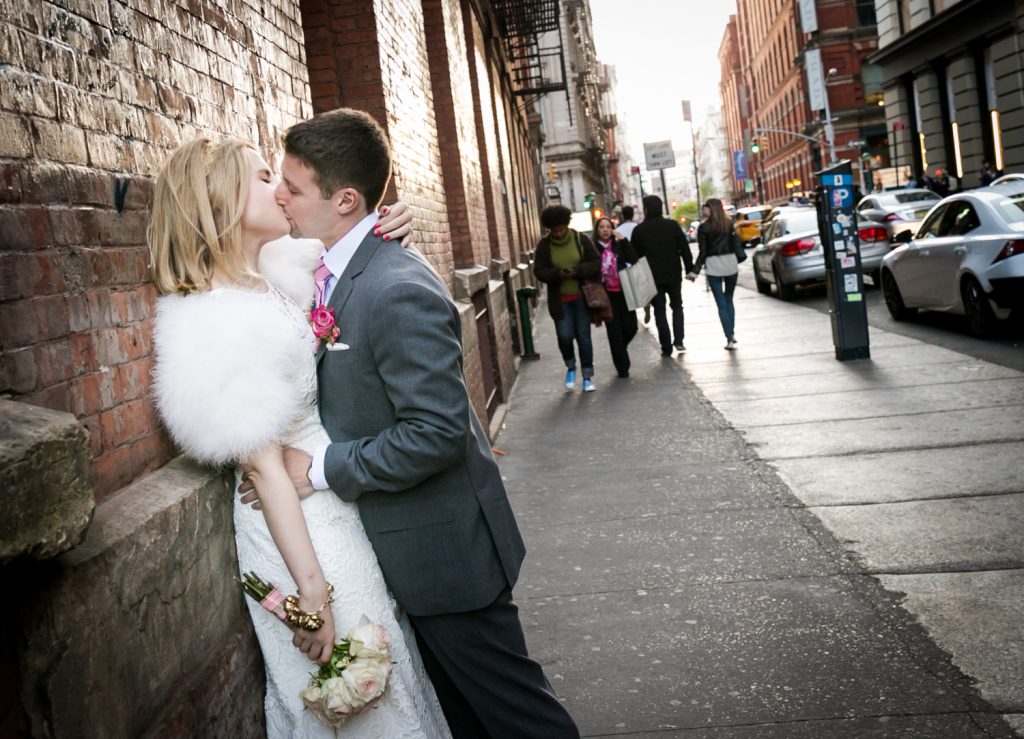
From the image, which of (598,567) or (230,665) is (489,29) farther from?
(230,665)

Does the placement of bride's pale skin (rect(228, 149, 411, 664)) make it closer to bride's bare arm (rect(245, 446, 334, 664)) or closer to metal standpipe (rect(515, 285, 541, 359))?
bride's bare arm (rect(245, 446, 334, 664))

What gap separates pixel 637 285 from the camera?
40.6ft

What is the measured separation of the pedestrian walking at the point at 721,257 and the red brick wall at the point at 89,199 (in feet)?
34.9

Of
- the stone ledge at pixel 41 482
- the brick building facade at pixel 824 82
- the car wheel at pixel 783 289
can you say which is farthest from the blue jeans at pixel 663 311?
the brick building facade at pixel 824 82

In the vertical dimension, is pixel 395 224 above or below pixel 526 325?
above

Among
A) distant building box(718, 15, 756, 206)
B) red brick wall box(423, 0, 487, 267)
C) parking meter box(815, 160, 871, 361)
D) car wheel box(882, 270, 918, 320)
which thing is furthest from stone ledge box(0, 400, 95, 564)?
distant building box(718, 15, 756, 206)

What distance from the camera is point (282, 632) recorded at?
2734 millimetres

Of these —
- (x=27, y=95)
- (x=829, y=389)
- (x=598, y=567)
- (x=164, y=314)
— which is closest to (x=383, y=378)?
(x=164, y=314)

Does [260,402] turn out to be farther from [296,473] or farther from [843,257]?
[843,257]

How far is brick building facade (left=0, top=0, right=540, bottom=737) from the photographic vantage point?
1.85 m

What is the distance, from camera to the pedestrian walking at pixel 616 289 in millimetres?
12273

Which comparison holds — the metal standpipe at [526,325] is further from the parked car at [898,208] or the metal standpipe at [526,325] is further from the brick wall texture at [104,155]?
Answer: the brick wall texture at [104,155]

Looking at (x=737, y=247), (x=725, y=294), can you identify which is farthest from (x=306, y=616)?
(x=737, y=247)

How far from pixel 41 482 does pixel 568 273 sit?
9964mm
